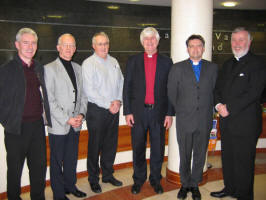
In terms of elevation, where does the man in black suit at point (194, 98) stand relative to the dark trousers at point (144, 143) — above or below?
above

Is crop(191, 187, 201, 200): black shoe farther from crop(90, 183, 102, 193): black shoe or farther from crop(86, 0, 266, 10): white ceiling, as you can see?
crop(86, 0, 266, 10): white ceiling

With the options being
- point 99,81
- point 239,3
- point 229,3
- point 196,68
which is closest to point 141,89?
point 99,81

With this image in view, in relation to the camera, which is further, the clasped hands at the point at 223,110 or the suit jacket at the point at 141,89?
the suit jacket at the point at 141,89

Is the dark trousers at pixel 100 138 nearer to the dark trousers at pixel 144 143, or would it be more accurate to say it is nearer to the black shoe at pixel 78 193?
the black shoe at pixel 78 193

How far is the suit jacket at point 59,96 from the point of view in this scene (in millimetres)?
2537

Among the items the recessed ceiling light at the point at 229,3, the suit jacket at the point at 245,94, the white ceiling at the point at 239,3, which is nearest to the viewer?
the suit jacket at the point at 245,94

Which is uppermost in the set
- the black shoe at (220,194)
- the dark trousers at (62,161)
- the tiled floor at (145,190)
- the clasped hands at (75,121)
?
the clasped hands at (75,121)

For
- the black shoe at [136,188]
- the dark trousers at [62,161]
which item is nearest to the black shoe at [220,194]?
the black shoe at [136,188]

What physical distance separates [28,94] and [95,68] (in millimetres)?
773

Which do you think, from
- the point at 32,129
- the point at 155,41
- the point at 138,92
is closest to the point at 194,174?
the point at 138,92

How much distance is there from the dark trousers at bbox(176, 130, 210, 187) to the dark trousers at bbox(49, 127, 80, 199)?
1.09m

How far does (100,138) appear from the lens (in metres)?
2.97

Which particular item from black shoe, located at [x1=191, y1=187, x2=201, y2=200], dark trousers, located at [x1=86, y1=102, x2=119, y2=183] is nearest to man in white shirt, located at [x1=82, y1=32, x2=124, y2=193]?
dark trousers, located at [x1=86, y1=102, x2=119, y2=183]

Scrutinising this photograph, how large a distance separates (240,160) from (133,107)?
116 cm
